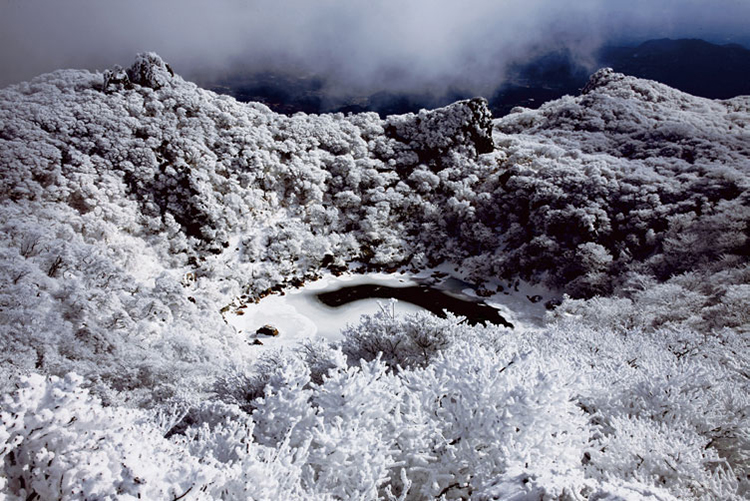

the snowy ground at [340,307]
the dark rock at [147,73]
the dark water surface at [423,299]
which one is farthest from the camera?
the dark rock at [147,73]

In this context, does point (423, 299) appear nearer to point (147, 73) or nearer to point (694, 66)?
point (147, 73)

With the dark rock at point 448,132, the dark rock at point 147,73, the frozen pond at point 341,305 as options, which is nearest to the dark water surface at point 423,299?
the frozen pond at point 341,305

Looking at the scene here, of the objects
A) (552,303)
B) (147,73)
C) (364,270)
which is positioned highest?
(147,73)

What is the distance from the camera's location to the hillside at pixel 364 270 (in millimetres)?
7039

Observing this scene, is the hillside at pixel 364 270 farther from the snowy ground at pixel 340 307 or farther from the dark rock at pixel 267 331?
the dark rock at pixel 267 331

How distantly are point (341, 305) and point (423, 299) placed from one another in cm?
750

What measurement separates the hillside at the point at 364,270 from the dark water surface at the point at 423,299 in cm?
400

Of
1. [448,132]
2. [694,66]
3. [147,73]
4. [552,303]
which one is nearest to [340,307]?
[552,303]

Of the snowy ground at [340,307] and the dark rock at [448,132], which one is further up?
the dark rock at [448,132]

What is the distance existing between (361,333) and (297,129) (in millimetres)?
37316

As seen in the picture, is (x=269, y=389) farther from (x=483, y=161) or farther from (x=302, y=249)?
(x=483, y=161)

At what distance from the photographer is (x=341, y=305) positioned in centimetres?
3419

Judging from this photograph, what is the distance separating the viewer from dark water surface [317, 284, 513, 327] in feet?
112

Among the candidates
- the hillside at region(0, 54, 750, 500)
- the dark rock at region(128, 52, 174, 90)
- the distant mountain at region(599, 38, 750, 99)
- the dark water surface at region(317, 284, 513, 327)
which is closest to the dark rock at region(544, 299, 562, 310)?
the hillside at region(0, 54, 750, 500)
